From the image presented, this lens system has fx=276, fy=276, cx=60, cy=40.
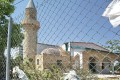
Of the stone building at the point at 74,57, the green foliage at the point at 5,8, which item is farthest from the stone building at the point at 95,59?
the green foliage at the point at 5,8

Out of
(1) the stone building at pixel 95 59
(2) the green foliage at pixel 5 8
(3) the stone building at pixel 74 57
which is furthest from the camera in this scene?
(2) the green foliage at pixel 5 8

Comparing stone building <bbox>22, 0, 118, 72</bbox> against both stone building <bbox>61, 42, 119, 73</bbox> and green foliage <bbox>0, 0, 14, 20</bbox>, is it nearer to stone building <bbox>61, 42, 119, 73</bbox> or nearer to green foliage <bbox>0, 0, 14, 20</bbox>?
stone building <bbox>61, 42, 119, 73</bbox>

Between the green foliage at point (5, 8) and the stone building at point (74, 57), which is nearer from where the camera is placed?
the stone building at point (74, 57)

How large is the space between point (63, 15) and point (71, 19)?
16 cm

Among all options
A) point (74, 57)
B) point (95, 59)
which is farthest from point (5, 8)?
point (95, 59)

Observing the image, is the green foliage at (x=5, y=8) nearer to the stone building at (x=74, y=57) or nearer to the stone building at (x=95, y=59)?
the stone building at (x=74, y=57)

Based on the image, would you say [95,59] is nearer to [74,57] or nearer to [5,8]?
[74,57]

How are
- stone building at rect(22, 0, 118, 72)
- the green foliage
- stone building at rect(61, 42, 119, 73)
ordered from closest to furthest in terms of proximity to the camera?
stone building at rect(61, 42, 119, 73), stone building at rect(22, 0, 118, 72), the green foliage

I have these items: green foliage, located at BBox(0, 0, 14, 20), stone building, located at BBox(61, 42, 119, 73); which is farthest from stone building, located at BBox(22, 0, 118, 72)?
green foliage, located at BBox(0, 0, 14, 20)

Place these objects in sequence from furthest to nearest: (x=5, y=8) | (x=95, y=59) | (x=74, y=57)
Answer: (x=5, y=8)
(x=74, y=57)
(x=95, y=59)

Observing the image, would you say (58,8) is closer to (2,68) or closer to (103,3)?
(103,3)

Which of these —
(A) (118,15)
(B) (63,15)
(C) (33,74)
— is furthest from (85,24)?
(C) (33,74)

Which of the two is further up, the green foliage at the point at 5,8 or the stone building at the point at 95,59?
the green foliage at the point at 5,8

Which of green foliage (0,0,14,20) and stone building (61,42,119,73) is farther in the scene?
green foliage (0,0,14,20)
